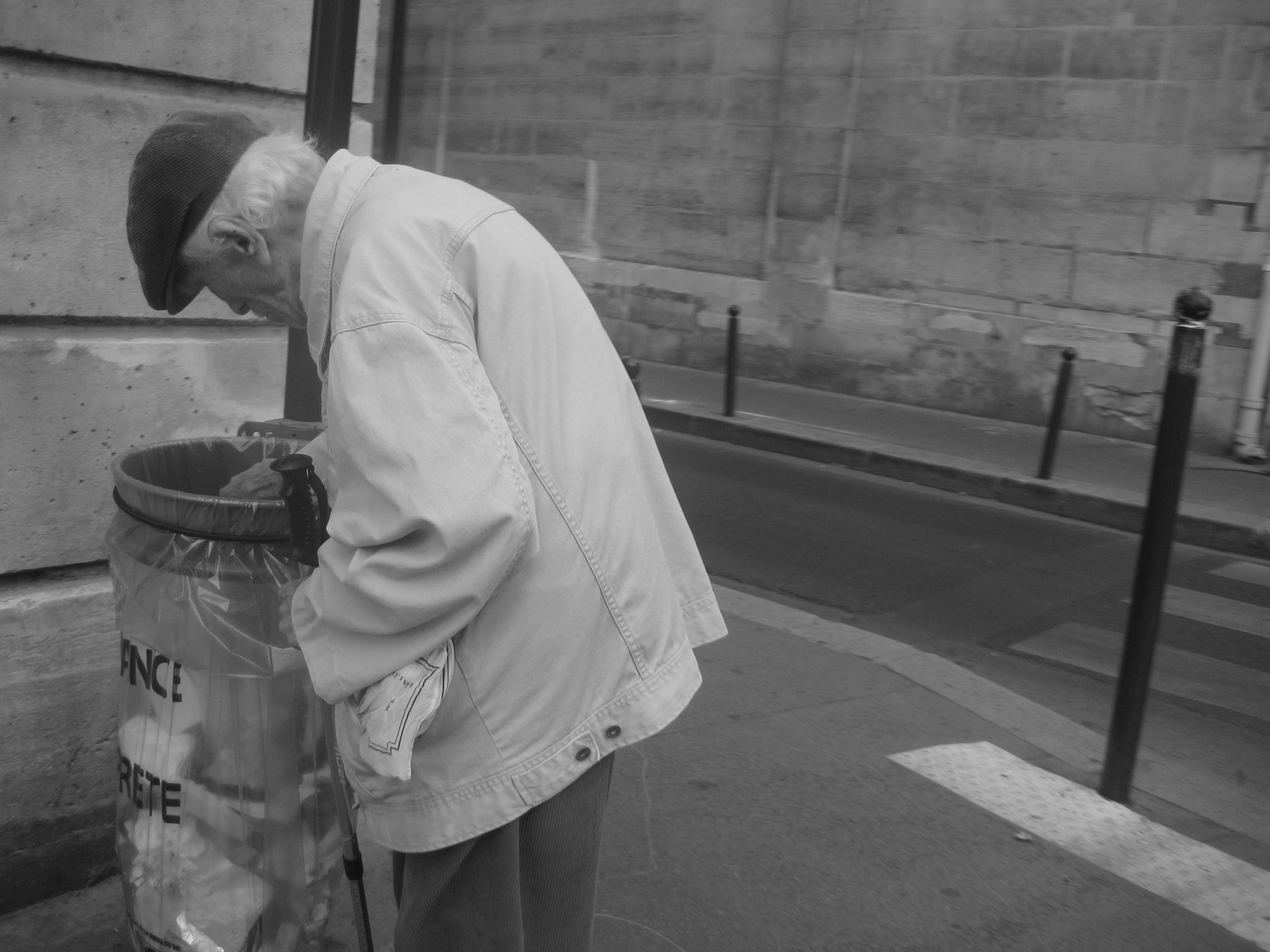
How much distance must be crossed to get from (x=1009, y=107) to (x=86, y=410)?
398 inches

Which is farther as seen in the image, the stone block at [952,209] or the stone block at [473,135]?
the stone block at [473,135]

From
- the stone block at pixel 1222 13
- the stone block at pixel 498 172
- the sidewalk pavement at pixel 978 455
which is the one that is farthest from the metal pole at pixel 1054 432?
the stone block at pixel 498 172

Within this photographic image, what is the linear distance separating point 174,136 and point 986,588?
5.44 metres

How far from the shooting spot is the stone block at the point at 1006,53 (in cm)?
1101

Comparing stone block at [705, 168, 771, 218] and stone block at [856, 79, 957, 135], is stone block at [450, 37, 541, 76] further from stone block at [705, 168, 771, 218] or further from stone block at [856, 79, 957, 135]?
stone block at [856, 79, 957, 135]

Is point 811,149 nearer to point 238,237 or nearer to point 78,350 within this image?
point 78,350

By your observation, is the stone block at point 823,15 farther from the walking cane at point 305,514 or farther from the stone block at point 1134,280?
the walking cane at point 305,514

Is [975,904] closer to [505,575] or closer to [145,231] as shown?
[505,575]

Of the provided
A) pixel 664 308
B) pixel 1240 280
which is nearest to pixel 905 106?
pixel 664 308

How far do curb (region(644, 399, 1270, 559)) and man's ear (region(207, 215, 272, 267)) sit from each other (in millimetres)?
6192

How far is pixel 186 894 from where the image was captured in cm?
224

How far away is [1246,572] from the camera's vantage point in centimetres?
754

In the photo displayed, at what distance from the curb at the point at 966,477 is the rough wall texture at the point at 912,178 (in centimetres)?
204

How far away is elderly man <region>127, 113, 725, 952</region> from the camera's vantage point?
1.60 meters
